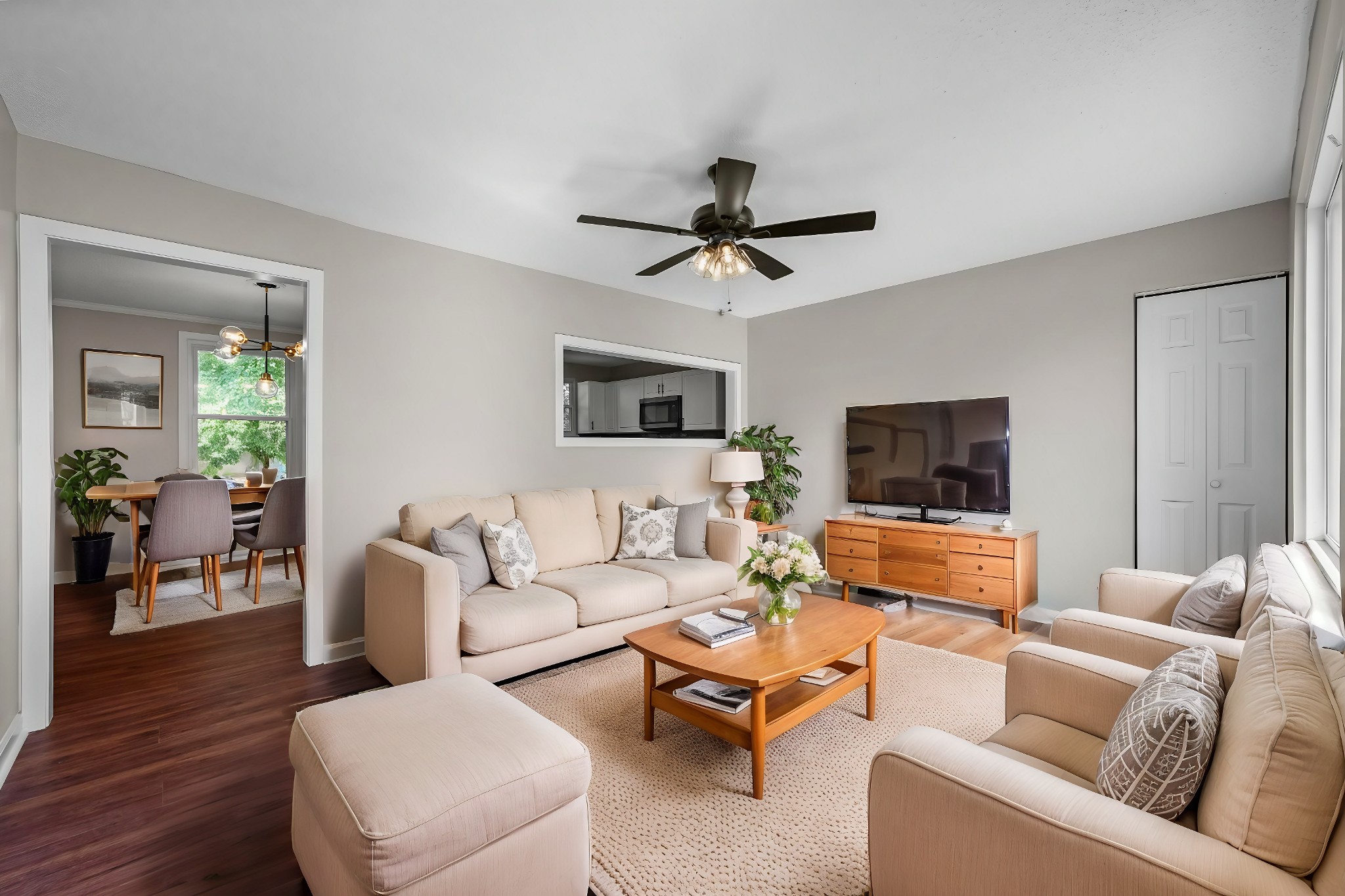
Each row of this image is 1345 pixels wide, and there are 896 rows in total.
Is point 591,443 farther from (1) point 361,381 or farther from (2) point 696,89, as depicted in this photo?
(2) point 696,89

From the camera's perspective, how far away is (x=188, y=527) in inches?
161

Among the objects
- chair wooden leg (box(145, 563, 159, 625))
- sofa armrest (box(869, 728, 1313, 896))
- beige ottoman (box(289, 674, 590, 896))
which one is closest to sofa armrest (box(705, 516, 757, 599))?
beige ottoman (box(289, 674, 590, 896))

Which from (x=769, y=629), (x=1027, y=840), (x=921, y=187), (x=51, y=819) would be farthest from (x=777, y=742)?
Result: (x=921, y=187)

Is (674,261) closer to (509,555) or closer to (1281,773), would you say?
(509,555)

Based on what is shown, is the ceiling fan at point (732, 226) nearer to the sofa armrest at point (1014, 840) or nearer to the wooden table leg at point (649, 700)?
the wooden table leg at point (649, 700)

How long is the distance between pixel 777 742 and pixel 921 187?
2.66 m

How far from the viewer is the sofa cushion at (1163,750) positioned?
42.9 inches

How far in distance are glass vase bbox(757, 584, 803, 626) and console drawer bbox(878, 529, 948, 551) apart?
1946 millimetres

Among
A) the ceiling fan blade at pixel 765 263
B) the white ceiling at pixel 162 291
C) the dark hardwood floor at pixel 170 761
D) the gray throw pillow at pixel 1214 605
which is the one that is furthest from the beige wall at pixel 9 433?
the gray throw pillow at pixel 1214 605

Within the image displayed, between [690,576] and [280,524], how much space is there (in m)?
3.17

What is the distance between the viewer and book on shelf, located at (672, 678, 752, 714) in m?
2.20

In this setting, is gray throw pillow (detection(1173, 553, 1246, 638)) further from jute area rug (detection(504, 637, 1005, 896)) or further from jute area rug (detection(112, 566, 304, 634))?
jute area rug (detection(112, 566, 304, 634))

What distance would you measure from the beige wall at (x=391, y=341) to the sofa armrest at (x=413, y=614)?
0.50m

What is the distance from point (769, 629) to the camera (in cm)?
254
